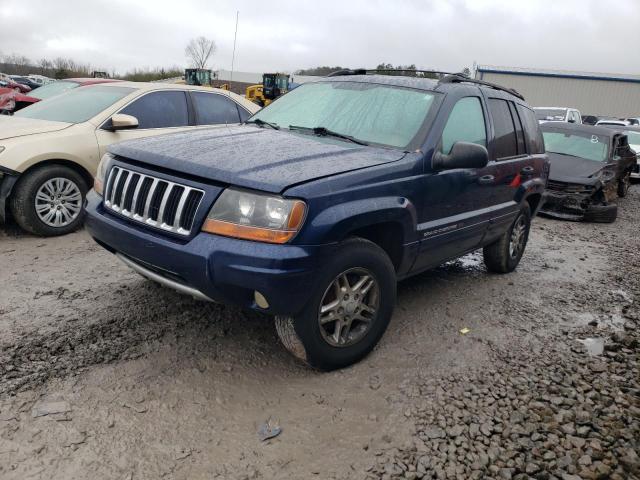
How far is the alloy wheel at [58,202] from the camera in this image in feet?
17.1

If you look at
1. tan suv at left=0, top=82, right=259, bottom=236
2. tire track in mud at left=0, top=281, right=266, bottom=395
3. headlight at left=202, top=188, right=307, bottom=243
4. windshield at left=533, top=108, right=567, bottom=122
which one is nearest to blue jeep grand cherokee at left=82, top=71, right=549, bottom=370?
headlight at left=202, top=188, right=307, bottom=243

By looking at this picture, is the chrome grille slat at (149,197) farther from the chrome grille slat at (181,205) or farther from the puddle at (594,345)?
the puddle at (594,345)

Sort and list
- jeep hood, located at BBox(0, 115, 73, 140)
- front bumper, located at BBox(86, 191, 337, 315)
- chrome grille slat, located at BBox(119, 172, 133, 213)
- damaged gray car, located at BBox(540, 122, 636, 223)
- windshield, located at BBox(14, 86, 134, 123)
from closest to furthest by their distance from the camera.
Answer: front bumper, located at BBox(86, 191, 337, 315)
chrome grille slat, located at BBox(119, 172, 133, 213)
jeep hood, located at BBox(0, 115, 73, 140)
windshield, located at BBox(14, 86, 134, 123)
damaged gray car, located at BBox(540, 122, 636, 223)

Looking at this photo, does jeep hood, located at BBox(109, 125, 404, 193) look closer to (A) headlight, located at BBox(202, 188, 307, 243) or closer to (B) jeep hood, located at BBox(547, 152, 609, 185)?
(A) headlight, located at BBox(202, 188, 307, 243)

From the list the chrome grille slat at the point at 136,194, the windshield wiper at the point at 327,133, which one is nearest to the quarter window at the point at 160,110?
the windshield wiper at the point at 327,133

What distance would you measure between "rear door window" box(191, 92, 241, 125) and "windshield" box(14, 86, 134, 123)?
824 millimetres

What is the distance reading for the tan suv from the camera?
5.06 m

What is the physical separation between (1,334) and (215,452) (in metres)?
1.83

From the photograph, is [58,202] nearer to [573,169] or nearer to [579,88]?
[573,169]

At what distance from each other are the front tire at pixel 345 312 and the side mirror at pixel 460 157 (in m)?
0.80

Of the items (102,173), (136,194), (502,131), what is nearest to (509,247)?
(502,131)

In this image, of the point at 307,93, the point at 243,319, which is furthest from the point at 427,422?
the point at 307,93

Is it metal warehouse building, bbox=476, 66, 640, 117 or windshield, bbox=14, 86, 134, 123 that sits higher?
metal warehouse building, bbox=476, 66, 640, 117

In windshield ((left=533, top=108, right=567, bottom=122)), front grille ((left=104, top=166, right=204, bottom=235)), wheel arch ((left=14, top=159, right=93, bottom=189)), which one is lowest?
wheel arch ((left=14, top=159, right=93, bottom=189))
